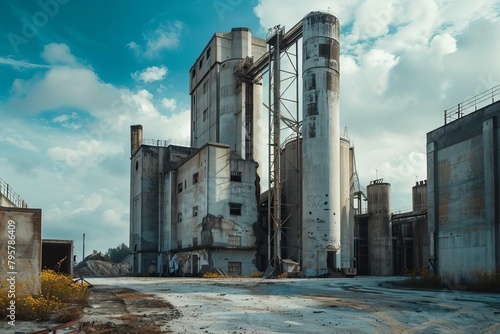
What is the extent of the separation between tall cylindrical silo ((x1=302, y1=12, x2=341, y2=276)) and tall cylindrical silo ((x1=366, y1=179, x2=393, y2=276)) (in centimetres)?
1374

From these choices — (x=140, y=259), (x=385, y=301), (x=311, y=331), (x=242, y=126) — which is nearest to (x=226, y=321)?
(x=311, y=331)

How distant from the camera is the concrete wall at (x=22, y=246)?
13383mm

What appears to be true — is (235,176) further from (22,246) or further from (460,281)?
(22,246)

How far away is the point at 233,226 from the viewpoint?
4303 centimetres

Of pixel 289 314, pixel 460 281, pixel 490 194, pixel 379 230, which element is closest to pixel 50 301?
pixel 289 314

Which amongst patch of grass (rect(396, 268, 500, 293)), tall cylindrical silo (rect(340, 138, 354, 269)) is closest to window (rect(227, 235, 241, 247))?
tall cylindrical silo (rect(340, 138, 354, 269))

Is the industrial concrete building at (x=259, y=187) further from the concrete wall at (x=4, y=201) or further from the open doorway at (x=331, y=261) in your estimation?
the concrete wall at (x=4, y=201)

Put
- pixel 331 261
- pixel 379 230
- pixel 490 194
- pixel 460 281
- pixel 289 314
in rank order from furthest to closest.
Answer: pixel 379 230 < pixel 331 261 < pixel 460 281 < pixel 490 194 < pixel 289 314

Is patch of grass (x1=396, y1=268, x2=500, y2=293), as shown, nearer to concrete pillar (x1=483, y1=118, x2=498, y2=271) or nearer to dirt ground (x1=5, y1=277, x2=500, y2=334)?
concrete pillar (x1=483, y1=118, x2=498, y2=271)

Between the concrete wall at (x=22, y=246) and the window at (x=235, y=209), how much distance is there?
29.7 metres

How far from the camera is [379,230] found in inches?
2050

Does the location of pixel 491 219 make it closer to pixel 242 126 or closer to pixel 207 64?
pixel 242 126

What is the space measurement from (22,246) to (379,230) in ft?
142

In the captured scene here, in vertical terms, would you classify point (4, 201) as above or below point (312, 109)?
below
